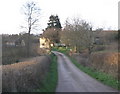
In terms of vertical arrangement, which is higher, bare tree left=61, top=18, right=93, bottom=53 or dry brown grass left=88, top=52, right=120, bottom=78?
bare tree left=61, top=18, right=93, bottom=53

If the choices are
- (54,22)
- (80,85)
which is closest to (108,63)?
(80,85)

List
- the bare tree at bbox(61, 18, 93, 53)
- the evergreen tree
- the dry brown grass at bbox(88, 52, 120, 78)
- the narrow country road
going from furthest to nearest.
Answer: the evergreen tree < the bare tree at bbox(61, 18, 93, 53) < the dry brown grass at bbox(88, 52, 120, 78) < the narrow country road

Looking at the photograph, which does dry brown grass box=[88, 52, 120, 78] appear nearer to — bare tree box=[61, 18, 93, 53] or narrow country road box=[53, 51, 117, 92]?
narrow country road box=[53, 51, 117, 92]

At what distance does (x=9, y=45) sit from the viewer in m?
47.2

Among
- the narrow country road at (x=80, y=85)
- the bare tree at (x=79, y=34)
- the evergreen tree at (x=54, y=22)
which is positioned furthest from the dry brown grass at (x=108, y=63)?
the evergreen tree at (x=54, y=22)

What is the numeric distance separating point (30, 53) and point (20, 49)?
2973mm

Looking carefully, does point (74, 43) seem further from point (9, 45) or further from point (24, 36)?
point (9, 45)

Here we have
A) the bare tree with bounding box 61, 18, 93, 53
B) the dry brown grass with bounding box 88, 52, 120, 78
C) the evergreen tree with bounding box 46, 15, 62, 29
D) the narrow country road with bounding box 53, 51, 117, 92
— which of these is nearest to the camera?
the narrow country road with bounding box 53, 51, 117, 92

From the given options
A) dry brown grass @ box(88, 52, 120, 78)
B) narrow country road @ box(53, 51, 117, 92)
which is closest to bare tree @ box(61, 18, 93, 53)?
dry brown grass @ box(88, 52, 120, 78)

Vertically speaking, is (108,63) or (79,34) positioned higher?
(79,34)

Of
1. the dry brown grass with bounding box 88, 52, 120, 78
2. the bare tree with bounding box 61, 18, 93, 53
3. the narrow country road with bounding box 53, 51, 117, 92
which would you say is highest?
the bare tree with bounding box 61, 18, 93, 53

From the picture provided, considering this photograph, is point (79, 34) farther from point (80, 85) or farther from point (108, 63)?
point (80, 85)

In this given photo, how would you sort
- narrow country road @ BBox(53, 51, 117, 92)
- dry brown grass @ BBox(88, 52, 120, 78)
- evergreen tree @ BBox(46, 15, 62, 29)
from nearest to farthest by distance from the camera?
narrow country road @ BBox(53, 51, 117, 92), dry brown grass @ BBox(88, 52, 120, 78), evergreen tree @ BBox(46, 15, 62, 29)

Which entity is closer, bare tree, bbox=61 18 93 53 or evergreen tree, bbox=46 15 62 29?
bare tree, bbox=61 18 93 53
